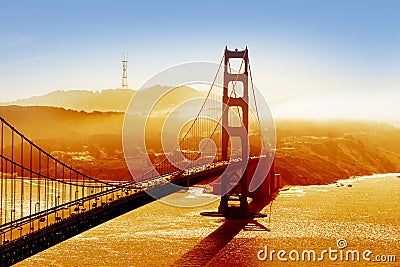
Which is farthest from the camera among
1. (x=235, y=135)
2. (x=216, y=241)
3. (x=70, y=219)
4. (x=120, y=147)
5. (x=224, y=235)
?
(x=120, y=147)

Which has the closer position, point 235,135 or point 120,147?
point 235,135

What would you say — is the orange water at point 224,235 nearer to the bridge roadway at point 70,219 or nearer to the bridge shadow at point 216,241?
the bridge shadow at point 216,241

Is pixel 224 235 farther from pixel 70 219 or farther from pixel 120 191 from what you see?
pixel 70 219

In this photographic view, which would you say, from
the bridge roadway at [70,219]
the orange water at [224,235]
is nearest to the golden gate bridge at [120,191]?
the bridge roadway at [70,219]

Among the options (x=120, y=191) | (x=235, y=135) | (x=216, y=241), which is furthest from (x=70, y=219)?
(x=235, y=135)

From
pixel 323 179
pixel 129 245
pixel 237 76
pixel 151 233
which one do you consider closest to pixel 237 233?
pixel 151 233

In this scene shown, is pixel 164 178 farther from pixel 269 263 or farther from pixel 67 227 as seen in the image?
pixel 67 227
